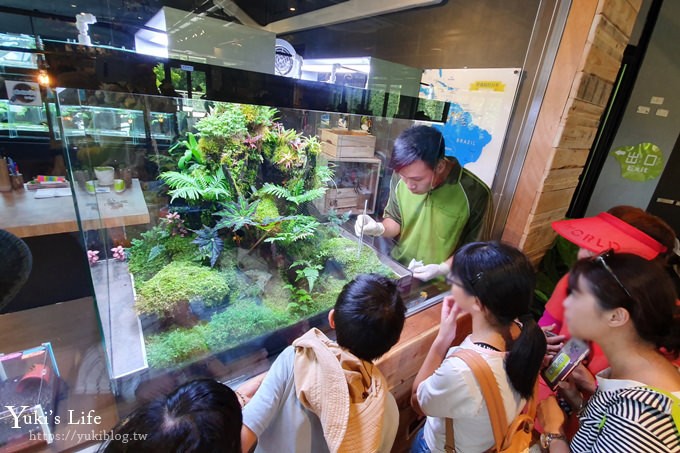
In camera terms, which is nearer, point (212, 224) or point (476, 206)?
point (212, 224)

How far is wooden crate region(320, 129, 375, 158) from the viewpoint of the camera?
1.42m

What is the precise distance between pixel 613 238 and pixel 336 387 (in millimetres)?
1625

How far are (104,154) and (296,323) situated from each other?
868 millimetres

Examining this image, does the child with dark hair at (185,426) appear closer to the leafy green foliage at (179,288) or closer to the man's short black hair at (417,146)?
the leafy green foliage at (179,288)

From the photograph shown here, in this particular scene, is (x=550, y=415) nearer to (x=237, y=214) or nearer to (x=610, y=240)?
(x=610, y=240)

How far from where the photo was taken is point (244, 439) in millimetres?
791

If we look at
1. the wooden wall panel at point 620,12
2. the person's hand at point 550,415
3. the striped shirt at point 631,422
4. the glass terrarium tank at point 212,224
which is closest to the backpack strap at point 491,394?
the striped shirt at point 631,422

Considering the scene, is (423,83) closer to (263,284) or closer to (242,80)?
(242,80)

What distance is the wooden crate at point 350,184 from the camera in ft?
5.15

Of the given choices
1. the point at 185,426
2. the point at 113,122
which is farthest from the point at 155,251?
the point at 185,426

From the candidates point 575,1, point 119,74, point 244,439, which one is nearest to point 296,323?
point 244,439

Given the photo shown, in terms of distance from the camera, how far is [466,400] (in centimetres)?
98

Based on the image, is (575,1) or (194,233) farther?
(575,1)

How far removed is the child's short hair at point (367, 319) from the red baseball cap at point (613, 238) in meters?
1.24
